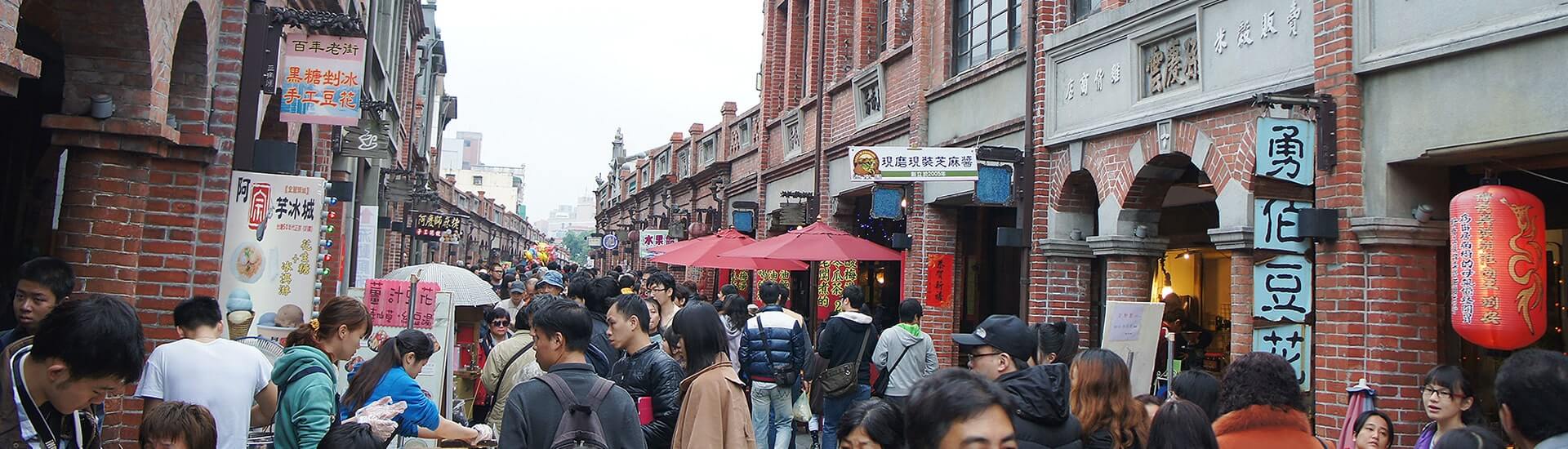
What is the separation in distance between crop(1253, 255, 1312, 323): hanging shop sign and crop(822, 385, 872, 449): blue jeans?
3290mm

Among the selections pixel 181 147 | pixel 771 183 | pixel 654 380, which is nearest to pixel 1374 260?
pixel 654 380

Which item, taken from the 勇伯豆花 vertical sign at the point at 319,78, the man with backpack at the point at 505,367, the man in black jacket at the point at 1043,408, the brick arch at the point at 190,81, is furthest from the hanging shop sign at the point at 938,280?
the man in black jacket at the point at 1043,408

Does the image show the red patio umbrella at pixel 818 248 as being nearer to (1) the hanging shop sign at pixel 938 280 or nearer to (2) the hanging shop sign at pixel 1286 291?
(1) the hanging shop sign at pixel 938 280

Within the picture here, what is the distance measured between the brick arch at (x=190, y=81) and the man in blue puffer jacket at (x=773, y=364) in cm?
438

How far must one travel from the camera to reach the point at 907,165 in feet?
34.4

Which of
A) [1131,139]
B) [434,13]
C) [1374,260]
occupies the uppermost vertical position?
[434,13]

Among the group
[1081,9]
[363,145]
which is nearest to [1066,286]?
[1081,9]

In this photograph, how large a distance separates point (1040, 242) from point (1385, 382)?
171 inches

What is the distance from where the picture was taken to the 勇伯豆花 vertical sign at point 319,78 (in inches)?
332

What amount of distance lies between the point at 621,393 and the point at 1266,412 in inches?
98.6

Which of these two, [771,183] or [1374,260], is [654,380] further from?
[771,183]

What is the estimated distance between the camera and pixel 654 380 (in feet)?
16.6

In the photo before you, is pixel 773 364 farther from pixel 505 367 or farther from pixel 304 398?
pixel 304 398

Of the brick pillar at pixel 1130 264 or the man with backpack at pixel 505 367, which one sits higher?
the brick pillar at pixel 1130 264
